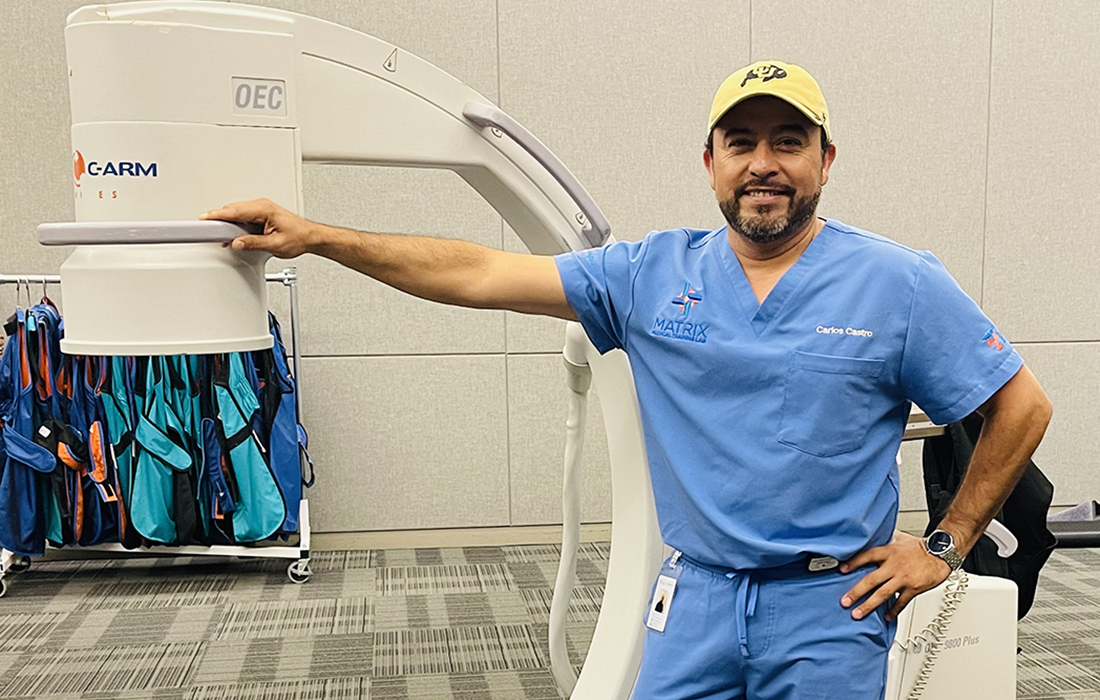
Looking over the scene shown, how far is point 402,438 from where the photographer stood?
4223mm

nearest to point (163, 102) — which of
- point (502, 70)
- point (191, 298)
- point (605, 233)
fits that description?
point (191, 298)

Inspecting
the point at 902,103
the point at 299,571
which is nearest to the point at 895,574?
the point at 299,571

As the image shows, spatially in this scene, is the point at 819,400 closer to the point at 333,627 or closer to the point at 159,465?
the point at 333,627

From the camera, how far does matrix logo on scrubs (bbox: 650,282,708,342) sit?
5.14 feet

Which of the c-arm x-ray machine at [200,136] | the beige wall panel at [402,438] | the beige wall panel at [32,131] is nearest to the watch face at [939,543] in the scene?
the c-arm x-ray machine at [200,136]

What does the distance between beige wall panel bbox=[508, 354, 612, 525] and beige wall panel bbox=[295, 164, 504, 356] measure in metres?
0.31

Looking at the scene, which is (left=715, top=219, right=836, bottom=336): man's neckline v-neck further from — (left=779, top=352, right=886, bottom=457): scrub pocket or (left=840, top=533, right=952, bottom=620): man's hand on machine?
(left=840, top=533, right=952, bottom=620): man's hand on machine

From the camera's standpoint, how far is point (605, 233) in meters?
1.81

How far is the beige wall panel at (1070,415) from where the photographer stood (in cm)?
454

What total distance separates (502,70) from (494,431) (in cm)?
146

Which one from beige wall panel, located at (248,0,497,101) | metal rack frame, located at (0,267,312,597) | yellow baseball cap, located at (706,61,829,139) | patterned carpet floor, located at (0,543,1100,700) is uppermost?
beige wall panel, located at (248,0,497,101)

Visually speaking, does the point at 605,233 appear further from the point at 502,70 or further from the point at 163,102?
the point at 502,70

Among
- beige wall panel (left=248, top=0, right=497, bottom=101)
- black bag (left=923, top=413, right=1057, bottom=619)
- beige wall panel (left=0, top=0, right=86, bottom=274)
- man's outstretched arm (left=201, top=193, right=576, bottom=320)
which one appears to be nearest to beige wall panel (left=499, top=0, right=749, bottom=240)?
beige wall panel (left=248, top=0, right=497, bottom=101)

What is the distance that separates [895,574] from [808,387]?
0.31 meters
